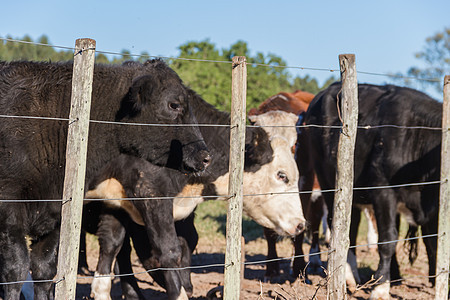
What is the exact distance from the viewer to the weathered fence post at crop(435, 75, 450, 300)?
512 cm

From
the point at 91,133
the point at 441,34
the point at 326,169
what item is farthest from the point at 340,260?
the point at 441,34

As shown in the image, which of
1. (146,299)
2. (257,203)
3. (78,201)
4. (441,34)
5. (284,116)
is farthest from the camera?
A: (441,34)

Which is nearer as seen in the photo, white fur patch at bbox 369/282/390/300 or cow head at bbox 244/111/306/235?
white fur patch at bbox 369/282/390/300

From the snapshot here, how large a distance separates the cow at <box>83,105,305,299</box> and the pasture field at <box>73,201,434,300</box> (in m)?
0.62

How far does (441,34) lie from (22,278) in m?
31.9

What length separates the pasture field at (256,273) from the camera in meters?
6.20

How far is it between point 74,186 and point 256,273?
4827 millimetres

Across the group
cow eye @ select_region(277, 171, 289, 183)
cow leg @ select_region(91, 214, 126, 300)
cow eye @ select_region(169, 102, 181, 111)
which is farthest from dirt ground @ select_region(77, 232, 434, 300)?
cow eye @ select_region(169, 102, 181, 111)

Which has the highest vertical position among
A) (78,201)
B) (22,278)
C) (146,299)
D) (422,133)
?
(422,133)

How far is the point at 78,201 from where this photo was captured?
10.6ft

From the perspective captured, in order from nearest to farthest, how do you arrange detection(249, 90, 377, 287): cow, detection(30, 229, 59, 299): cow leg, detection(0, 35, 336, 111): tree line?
detection(30, 229, 59, 299): cow leg
detection(249, 90, 377, 287): cow
detection(0, 35, 336, 111): tree line

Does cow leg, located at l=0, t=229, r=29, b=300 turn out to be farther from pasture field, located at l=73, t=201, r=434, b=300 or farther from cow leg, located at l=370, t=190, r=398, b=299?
cow leg, located at l=370, t=190, r=398, b=299

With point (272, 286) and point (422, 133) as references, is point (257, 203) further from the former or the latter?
point (422, 133)

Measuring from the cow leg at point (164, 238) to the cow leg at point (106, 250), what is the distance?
574mm
